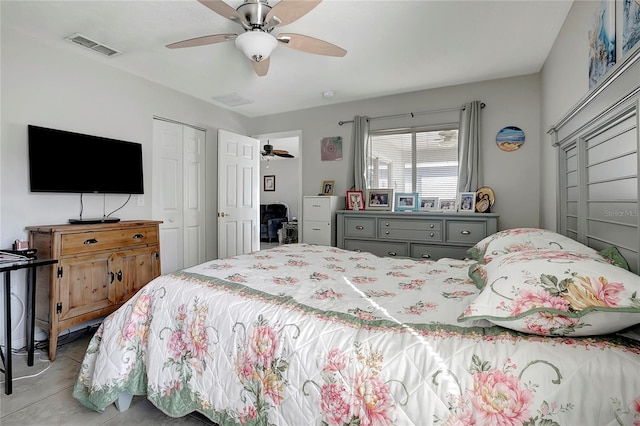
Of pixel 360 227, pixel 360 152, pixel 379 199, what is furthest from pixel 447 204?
pixel 360 152

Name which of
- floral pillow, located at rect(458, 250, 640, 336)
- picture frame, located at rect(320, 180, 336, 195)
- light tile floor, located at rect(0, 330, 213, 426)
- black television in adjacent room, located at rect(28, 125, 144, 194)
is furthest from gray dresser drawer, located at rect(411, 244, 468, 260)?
black television in adjacent room, located at rect(28, 125, 144, 194)

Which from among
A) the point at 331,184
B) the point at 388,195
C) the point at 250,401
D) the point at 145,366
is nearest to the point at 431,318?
the point at 250,401

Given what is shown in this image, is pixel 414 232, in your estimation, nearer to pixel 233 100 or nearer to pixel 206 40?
pixel 206 40

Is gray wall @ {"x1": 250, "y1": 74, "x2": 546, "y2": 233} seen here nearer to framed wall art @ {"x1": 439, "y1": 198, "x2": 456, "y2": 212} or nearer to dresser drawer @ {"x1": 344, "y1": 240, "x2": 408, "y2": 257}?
framed wall art @ {"x1": 439, "y1": 198, "x2": 456, "y2": 212}

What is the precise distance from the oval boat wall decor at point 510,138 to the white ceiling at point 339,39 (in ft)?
1.94

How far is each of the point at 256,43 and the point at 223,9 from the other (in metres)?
0.29

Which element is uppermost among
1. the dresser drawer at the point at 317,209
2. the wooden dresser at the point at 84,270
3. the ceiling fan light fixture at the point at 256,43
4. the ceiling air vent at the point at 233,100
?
the ceiling air vent at the point at 233,100

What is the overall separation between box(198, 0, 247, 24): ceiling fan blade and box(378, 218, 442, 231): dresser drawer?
2470 mm

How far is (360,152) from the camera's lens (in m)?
4.09

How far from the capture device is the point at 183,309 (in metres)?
1.45

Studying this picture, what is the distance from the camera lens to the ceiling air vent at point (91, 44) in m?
2.52

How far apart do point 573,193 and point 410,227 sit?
1.60m

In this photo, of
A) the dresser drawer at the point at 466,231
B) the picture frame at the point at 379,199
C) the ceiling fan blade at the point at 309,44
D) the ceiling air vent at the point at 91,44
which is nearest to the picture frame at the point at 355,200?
the picture frame at the point at 379,199

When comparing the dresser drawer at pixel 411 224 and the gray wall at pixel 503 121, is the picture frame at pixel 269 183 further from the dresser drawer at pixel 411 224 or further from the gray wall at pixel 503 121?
the dresser drawer at pixel 411 224
